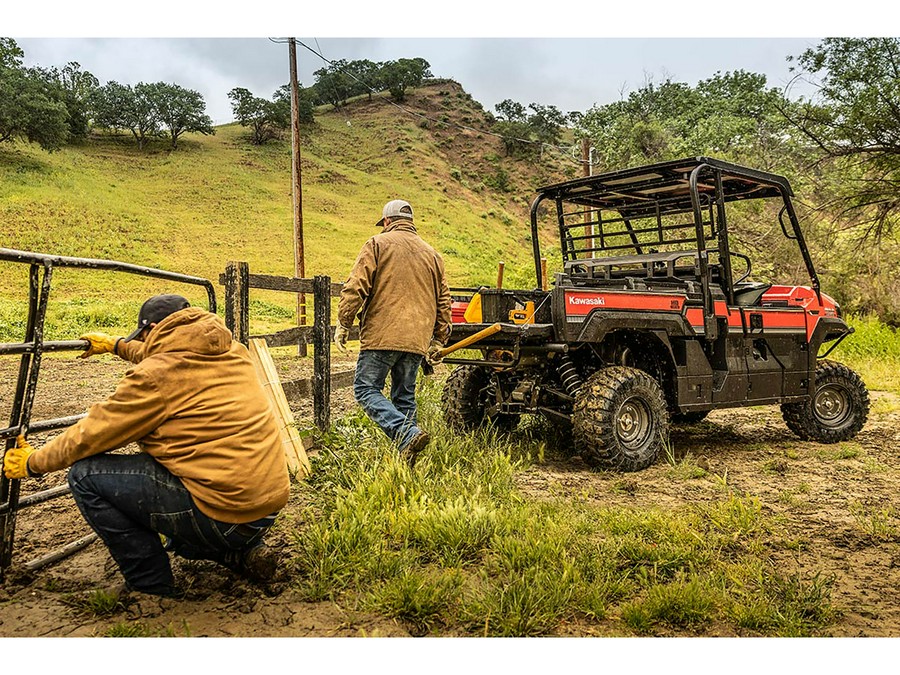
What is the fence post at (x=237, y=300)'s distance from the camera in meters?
5.63

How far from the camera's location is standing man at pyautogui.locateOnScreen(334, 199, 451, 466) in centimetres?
527

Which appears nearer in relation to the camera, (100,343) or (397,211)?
(100,343)

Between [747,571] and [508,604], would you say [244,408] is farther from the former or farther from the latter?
[747,571]

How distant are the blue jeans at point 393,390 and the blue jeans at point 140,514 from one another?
1.84 metres

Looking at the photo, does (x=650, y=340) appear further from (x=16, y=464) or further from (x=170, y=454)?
(x=16, y=464)

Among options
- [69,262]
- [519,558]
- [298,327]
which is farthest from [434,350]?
[69,262]

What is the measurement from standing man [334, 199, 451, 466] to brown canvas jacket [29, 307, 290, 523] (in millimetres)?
1837

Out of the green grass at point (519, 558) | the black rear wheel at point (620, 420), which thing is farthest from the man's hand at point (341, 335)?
the black rear wheel at point (620, 420)

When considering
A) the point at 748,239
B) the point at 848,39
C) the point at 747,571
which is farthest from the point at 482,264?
the point at 747,571

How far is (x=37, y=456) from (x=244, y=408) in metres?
0.91

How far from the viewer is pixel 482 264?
38.5 m

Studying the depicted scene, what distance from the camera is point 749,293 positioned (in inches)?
291

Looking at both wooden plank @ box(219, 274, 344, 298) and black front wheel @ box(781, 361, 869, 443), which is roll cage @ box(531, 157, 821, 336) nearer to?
black front wheel @ box(781, 361, 869, 443)

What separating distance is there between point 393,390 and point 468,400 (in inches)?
59.8
